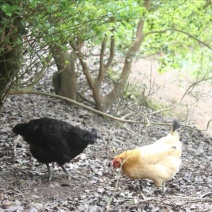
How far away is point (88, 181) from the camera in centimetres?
592

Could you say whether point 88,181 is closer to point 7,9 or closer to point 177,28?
point 7,9

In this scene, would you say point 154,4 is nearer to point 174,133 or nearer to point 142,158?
point 174,133

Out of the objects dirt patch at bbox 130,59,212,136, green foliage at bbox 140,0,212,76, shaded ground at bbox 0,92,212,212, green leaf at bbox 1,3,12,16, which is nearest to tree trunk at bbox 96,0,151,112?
green foliage at bbox 140,0,212,76

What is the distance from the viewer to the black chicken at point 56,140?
18.1 feet

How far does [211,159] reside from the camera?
872 cm

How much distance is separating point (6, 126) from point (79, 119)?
7.21ft

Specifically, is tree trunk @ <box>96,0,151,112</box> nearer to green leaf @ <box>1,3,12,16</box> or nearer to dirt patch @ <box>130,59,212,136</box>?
dirt patch @ <box>130,59,212,136</box>

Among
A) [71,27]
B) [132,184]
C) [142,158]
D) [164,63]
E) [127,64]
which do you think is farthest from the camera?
[164,63]

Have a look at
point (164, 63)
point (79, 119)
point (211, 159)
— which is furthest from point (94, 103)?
point (211, 159)

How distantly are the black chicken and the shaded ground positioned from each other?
399 mm

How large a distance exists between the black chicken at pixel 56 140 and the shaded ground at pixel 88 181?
0.40 meters

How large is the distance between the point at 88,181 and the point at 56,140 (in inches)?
34.3

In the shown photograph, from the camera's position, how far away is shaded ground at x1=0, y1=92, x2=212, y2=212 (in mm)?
4871

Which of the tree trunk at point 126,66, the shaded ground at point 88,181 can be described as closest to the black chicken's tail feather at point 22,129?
the shaded ground at point 88,181
